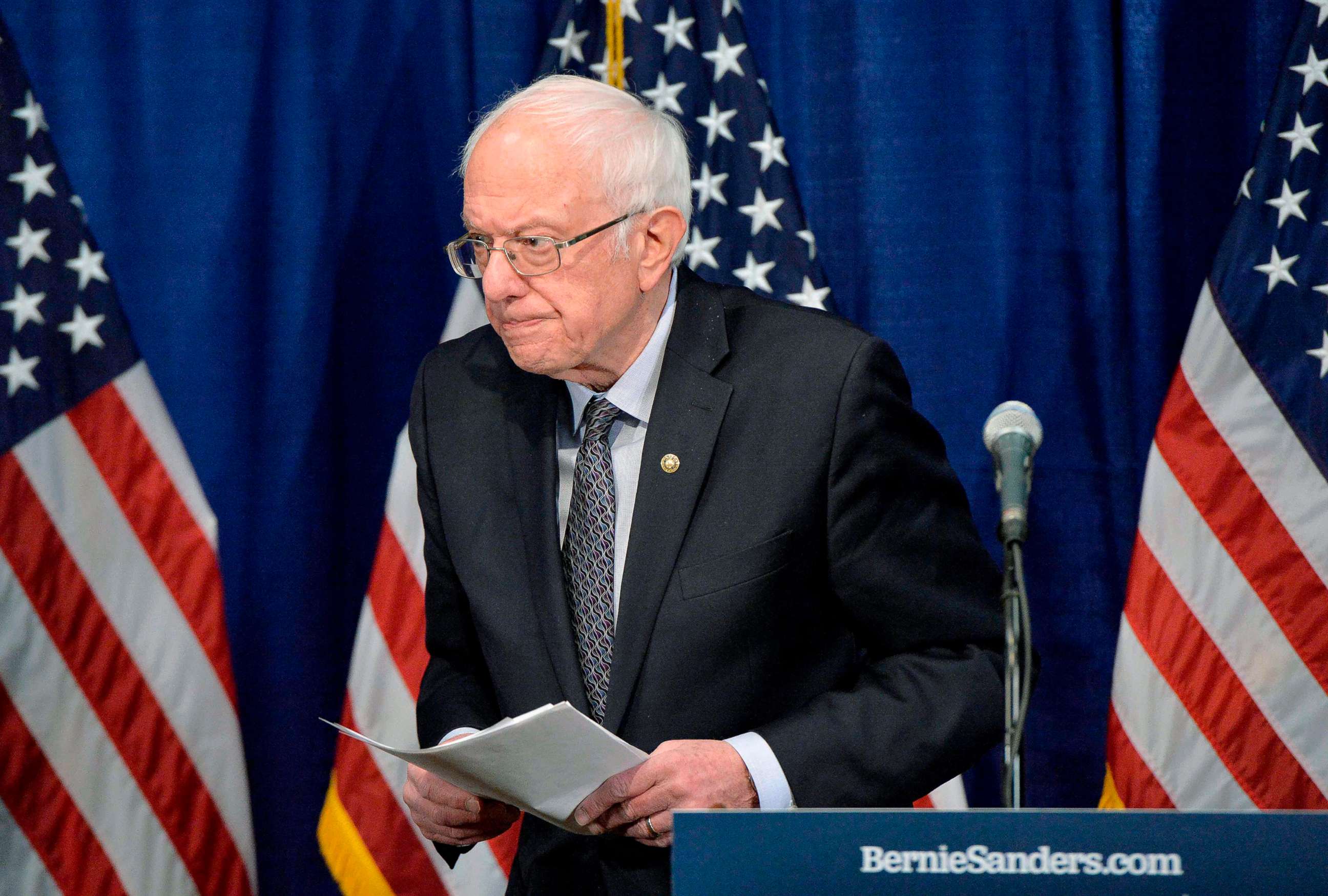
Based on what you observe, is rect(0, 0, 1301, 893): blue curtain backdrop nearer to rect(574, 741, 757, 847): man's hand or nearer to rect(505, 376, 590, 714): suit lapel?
rect(505, 376, 590, 714): suit lapel

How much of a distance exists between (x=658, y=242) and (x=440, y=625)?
605mm

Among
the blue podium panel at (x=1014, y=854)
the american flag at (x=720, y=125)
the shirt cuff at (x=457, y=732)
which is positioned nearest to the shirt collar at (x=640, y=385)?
the shirt cuff at (x=457, y=732)

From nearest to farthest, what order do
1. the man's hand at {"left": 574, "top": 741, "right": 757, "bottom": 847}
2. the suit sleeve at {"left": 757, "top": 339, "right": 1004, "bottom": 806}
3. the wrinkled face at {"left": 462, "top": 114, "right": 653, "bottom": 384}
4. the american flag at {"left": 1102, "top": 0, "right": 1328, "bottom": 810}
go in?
the man's hand at {"left": 574, "top": 741, "right": 757, "bottom": 847} < the suit sleeve at {"left": 757, "top": 339, "right": 1004, "bottom": 806} < the wrinkled face at {"left": 462, "top": 114, "right": 653, "bottom": 384} < the american flag at {"left": 1102, "top": 0, "right": 1328, "bottom": 810}

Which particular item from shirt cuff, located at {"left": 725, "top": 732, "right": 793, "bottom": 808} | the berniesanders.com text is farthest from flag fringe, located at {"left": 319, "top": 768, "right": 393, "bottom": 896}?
the berniesanders.com text

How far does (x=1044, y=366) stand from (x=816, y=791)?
1712mm

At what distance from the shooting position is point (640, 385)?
1.87m

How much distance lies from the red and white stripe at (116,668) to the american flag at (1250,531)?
74.7 inches

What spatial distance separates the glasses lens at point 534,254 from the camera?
1.76 meters

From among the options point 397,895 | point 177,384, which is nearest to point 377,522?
point 177,384

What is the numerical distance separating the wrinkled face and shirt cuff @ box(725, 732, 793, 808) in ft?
1.73

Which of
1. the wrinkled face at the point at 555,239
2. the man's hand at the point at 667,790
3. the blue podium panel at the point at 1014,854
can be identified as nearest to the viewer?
the blue podium panel at the point at 1014,854

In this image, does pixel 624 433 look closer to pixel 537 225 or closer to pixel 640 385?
pixel 640 385

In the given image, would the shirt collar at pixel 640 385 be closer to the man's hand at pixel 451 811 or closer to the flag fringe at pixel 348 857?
the man's hand at pixel 451 811

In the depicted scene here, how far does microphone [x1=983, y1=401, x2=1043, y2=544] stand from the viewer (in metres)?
1.32
